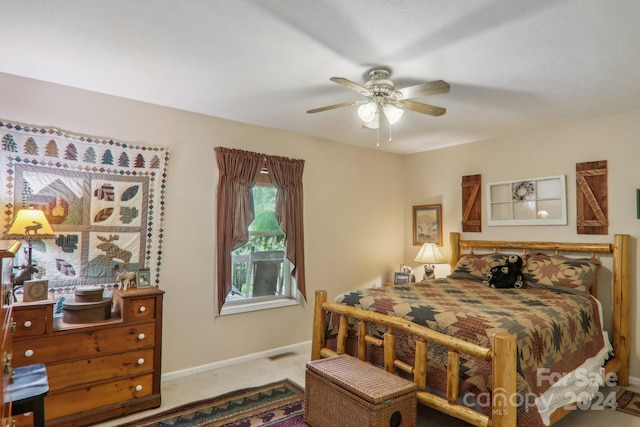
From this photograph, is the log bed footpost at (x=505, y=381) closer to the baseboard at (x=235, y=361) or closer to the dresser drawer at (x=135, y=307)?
the dresser drawer at (x=135, y=307)

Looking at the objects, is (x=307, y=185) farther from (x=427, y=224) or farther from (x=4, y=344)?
(x=4, y=344)

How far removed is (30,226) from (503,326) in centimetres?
309

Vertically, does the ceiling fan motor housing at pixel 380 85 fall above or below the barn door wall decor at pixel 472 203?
above

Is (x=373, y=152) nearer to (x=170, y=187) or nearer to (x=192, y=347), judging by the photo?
(x=170, y=187)

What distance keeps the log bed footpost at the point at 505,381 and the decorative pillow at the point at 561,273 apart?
181cm

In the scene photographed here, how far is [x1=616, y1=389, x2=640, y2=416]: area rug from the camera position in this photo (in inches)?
112

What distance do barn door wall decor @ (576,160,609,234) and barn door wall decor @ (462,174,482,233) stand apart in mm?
1016

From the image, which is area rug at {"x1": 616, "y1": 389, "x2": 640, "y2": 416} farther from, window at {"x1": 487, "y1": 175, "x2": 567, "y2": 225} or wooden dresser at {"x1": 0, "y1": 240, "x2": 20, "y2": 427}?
wooden dresser at {"x1": 0, "y1": 240, "x2": 20, "y2": 427}

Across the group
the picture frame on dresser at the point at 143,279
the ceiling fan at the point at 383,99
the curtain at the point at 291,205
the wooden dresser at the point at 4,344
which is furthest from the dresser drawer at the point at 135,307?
the ceiling fan at the point at 383,99

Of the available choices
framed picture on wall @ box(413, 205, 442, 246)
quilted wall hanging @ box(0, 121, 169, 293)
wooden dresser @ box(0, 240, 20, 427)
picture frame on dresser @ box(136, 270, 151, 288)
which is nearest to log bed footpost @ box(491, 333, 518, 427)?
wooden dresser @ box(0, 240, 20, 427)

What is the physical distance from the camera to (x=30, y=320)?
234 centimetres

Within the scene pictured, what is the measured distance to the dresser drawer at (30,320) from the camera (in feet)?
7.59

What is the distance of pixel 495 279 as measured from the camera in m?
3.61

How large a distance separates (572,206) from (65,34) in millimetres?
4422
